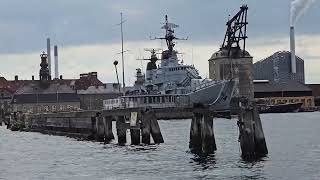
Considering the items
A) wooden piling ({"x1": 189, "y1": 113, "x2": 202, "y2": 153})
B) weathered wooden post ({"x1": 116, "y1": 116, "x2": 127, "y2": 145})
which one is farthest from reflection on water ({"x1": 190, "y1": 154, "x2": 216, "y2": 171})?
weathered wooden post ({"x1": 116, "y1": 116, "x2": 127, "y2": 145})

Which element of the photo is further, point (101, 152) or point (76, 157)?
point (101, 152)

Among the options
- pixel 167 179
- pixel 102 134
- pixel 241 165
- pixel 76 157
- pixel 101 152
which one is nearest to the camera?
pixel 167 179

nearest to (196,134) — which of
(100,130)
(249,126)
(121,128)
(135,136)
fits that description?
(249,126)

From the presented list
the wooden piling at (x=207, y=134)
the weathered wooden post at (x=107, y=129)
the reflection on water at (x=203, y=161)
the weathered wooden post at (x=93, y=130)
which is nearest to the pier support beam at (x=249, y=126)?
the reflection on water at (x=203, y=161)

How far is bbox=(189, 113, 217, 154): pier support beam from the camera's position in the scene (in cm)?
4759

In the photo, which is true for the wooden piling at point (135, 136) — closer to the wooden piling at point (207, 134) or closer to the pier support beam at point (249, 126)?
the wooden piling at point (207, 134)

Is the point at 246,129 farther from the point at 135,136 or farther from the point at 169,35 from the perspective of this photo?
the point at 169,35

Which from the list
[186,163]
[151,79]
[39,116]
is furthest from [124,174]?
[151,79]

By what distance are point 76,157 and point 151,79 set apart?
147m

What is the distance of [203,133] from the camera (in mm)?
48281

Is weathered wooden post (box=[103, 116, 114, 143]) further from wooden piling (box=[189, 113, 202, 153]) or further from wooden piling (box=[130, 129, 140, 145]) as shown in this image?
wooden piling (box=[189, 113, 202, 153])

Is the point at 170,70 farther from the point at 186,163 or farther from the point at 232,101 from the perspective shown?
the point at 186,163

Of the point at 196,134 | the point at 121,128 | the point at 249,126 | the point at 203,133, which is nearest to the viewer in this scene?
the point at 249,126

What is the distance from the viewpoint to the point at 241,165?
41375 millimetres
